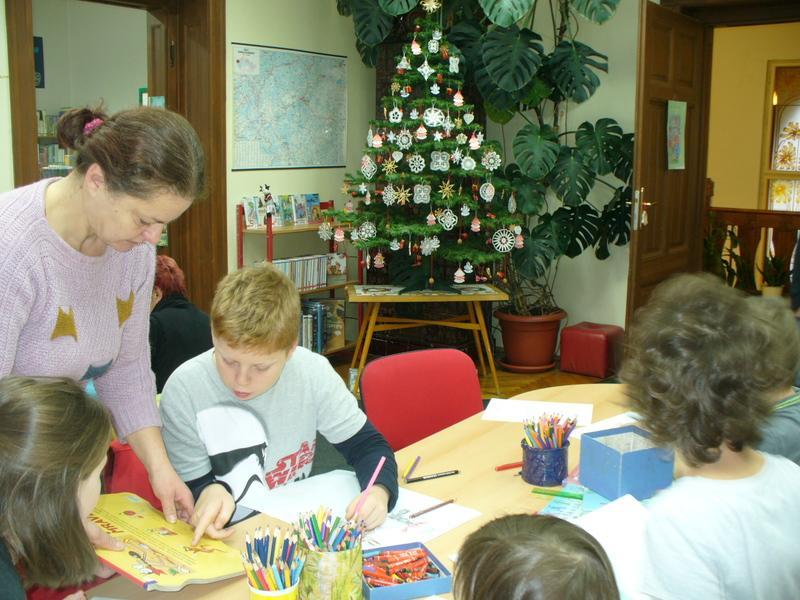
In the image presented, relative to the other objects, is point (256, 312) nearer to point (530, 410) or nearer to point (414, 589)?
point (414, 589)

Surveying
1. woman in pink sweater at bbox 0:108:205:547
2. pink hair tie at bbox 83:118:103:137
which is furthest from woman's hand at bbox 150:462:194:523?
pink hair tie at bbox 83:118:103:137

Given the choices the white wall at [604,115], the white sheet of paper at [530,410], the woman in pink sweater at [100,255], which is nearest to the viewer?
the woman in pink sweater at [100,255]

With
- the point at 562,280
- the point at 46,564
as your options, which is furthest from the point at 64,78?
the point at 46,564

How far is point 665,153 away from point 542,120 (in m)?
0.78

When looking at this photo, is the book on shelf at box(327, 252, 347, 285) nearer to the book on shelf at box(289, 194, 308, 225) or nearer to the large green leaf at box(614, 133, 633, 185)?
the book on shelf at box(289, 194, 308, 225)

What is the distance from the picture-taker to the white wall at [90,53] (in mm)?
7227

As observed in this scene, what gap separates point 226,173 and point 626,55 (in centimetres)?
260

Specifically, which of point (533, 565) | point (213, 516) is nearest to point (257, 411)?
point (213, 516)

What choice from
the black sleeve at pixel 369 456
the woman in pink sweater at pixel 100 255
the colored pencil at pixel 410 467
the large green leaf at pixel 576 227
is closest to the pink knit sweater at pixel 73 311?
the woman in pink sweater at pixel 100 255

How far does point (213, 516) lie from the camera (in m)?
1.60

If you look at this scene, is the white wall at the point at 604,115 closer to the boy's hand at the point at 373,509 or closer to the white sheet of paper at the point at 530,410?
the white sheet of paper at the point at 530,410

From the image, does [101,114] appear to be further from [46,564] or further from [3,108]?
[3,108]

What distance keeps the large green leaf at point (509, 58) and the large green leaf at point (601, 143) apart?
541 mm

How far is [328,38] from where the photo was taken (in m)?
5.77
